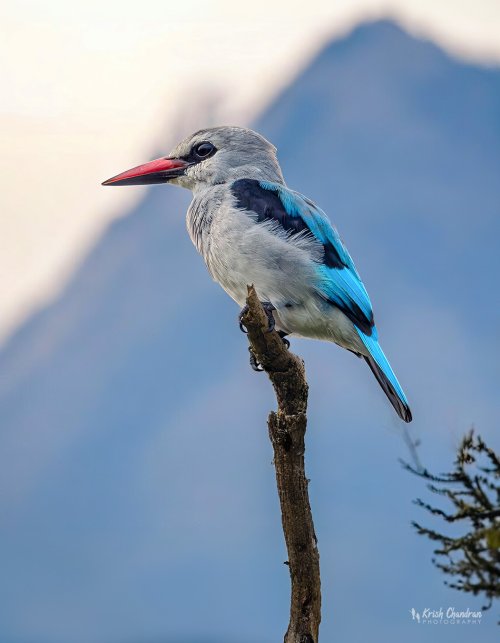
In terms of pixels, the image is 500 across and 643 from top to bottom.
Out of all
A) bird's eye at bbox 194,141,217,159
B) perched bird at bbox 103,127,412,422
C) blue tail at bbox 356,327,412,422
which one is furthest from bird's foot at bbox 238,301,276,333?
bird's eye at bbox 194,141,217,159

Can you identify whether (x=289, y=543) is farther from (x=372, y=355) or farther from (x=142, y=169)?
(x=142, y=169)

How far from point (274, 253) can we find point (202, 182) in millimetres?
807

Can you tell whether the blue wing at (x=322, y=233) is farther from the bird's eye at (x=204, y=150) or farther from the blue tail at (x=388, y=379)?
the bird's eye at (x=204, y=150)

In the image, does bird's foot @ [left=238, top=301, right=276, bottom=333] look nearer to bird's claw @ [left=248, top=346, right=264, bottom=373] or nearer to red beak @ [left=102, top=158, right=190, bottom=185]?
bird's claw @ [left=248, top=346, right=264, bottom=373]

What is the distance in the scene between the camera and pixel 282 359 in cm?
378

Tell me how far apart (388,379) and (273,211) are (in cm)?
97

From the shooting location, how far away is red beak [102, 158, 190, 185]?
473cm

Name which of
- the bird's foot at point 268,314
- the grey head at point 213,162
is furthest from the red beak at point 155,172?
the bird's foot at point 268,314

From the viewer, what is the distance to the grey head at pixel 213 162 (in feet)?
15.0

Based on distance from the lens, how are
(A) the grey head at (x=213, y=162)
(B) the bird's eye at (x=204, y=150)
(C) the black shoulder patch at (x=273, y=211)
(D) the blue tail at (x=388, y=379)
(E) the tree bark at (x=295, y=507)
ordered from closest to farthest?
(E) the tree bark at (x=295, y=507) → (D) the blue tail at (x=388, y=379) → (C) the black shoulder patch at (x=273, y=211) → (A) the grey head at (x=213, y=162) → (B) the bird's eye at (x=204, y=150)

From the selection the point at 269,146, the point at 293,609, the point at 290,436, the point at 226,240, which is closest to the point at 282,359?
the point at 290,436

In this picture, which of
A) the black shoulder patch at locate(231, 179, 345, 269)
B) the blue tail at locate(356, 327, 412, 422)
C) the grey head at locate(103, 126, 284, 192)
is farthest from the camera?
the grey head at locate(103, 126, 284, 192)

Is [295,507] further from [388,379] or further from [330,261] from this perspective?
[330,261]

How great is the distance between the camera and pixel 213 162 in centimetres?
460
